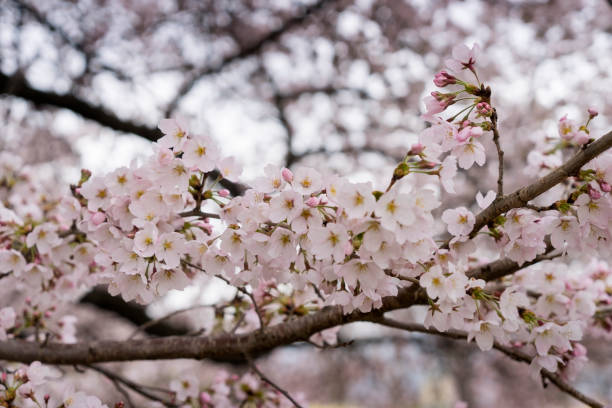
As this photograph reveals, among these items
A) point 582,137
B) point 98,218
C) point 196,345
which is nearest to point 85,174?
point 98,218

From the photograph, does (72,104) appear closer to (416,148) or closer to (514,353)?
(416,148)

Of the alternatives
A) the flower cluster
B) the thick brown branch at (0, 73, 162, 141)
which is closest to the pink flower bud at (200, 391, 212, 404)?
the flower cluster

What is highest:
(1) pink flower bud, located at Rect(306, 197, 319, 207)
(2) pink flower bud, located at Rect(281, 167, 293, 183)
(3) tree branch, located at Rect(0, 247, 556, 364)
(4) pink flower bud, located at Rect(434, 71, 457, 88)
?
(4) pink flower bud, located at Rect(434, 71, 457, 88)

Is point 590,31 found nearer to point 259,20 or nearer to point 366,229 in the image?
point 259,20

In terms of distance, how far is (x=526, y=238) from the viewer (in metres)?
1.38

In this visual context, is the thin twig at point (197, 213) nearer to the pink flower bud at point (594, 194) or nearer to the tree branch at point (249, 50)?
the pink flower bud at point (594, 194)

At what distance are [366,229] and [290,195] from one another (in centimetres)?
21

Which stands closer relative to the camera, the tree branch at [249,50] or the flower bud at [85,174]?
the flower bud at [85,174]

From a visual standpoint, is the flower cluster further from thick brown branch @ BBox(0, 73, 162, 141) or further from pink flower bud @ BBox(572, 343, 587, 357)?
thick brown branch @ BBox(0, 73, 162, 141)

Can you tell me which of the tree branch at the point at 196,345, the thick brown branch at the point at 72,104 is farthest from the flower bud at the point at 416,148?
the thick brown branch at the point at 72,104

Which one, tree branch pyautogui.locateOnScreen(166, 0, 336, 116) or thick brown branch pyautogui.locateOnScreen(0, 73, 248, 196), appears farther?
tree branch pyautogui.locateOnScreen(166, 0, 336, 116)

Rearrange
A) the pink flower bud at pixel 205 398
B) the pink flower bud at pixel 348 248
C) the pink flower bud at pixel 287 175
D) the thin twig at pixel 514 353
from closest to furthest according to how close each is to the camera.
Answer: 1. the pink flower bud at pixel 348 248
2. the pink flower bud at pixel 287 175
3. the thin twig at pixel 514 353
4. the pink flower bud at pixel 205 398

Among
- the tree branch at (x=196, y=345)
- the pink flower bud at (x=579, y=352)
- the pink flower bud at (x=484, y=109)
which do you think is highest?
the pink flower bud at (x=484, y=109)

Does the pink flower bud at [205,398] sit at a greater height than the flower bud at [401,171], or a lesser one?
lesser
